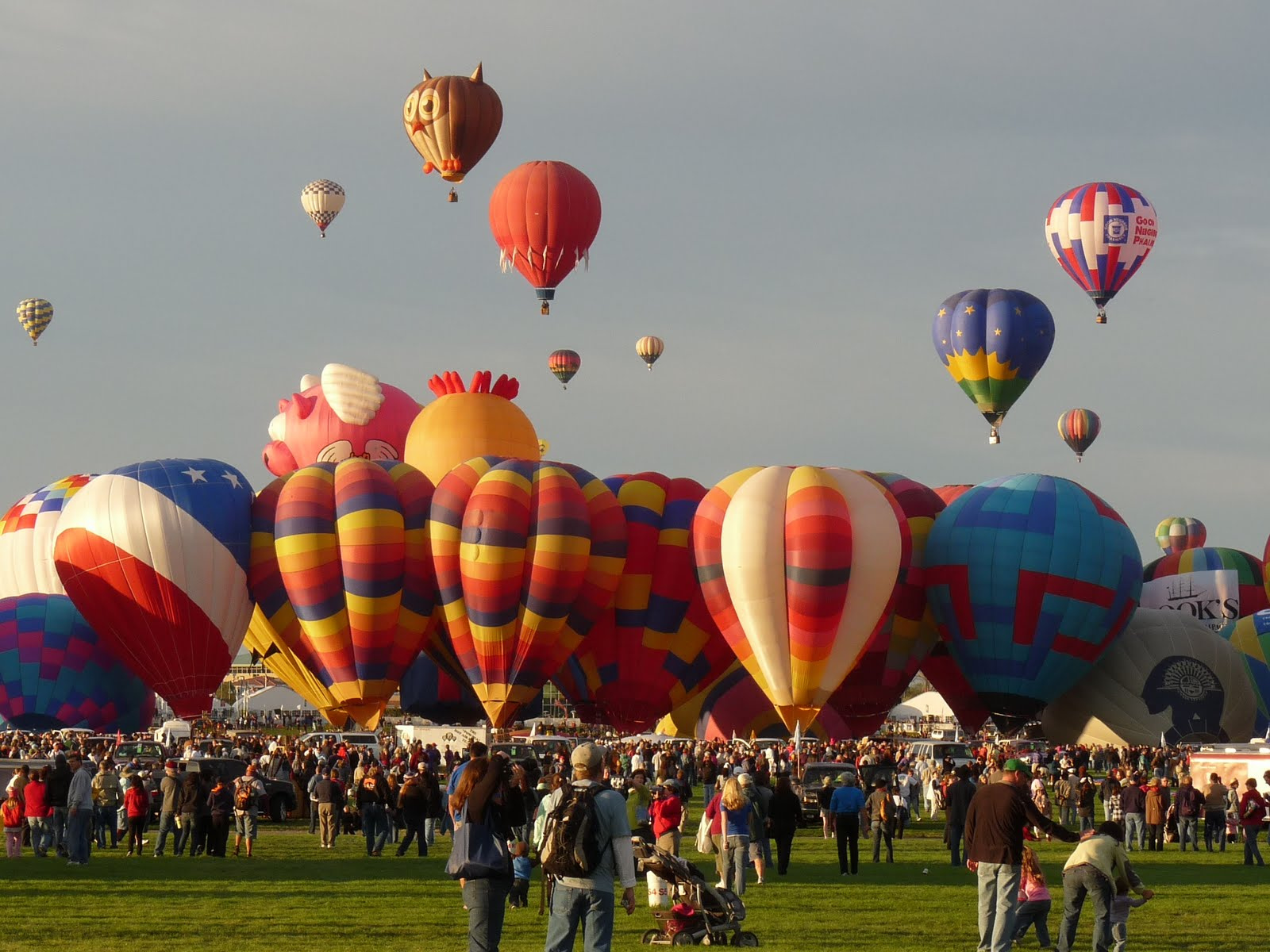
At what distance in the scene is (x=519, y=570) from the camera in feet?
139

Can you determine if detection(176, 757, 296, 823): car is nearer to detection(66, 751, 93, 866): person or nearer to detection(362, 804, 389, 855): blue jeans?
detection(362, 804, 389, 855): blue jeans

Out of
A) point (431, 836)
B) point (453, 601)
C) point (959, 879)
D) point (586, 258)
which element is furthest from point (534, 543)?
point (959, 879)

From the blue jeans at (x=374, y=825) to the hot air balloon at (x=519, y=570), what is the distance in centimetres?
1884

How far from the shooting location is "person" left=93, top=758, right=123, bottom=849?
23.5 m

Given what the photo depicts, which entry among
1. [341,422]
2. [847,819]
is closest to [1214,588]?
[341,422]

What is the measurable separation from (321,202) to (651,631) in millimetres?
22628

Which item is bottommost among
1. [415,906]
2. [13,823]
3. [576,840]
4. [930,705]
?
[415,906]

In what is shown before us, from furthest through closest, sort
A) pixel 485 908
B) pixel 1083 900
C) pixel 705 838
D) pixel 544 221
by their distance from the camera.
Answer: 1. pixel 544 221
2. pixel 705 838
3. pixel 1083 900
4. pixel 485 908

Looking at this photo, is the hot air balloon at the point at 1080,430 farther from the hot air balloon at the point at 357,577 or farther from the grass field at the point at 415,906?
the grass field at the point at 415,906

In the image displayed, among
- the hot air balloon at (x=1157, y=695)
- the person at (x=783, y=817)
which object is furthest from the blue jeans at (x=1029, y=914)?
the hot air balloon at (x=1157, y=695)

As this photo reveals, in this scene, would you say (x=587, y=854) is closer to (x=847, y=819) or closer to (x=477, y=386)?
(x=847, y=819)

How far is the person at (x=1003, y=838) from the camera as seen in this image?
12.5 metres

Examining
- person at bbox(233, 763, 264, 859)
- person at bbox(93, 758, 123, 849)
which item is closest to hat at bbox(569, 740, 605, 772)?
person at bbox(233, 763, 264, 859)

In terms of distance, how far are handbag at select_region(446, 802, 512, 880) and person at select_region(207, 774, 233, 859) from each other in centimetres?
1282
